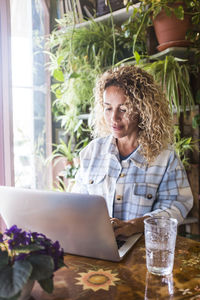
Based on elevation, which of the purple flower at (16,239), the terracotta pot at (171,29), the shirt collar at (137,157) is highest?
the terracotta pot at (171,29)

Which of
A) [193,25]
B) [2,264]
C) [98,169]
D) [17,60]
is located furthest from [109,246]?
[17,60]

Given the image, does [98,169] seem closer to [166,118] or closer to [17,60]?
[166,118]

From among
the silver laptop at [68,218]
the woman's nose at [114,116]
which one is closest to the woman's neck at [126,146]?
the woman's nose at [114,116]

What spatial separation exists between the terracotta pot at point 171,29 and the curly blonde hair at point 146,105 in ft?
2.04

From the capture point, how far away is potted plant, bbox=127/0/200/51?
6.54 ft

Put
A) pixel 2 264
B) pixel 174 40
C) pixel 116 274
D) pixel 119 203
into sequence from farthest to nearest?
pixel 174 40 → pixel 119 203 → pixel 116 274 → pixel 2 264

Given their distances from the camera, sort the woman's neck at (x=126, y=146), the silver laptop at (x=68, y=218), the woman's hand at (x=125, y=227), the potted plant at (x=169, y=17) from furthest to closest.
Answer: the potted plant at (x=169, y=17) < the woman's neck at (x=126, y=146) < the woman's hand at (x=125, y=227) < the silver laptop at (x=68, y=218)

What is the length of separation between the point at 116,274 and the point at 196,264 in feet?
0.80

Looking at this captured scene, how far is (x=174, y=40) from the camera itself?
207cm

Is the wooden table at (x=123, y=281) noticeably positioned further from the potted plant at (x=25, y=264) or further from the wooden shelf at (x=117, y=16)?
the wooden shelf at (x=117, y=16)

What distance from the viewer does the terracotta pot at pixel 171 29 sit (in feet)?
6.72

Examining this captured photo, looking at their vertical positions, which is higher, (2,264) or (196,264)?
(2,264)

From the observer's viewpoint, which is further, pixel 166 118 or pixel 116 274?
pixel 166 118

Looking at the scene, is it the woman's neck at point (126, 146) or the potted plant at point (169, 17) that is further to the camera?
the potted plant at point (169, 17)
